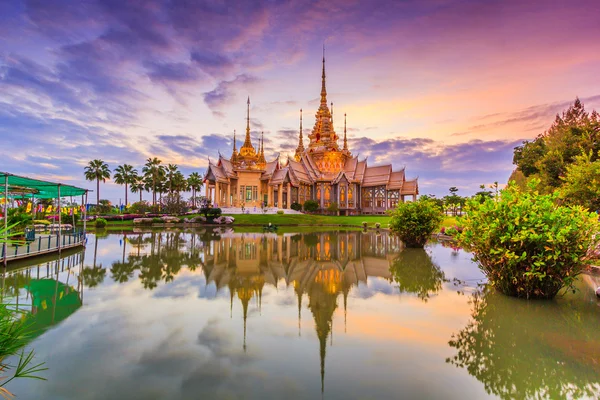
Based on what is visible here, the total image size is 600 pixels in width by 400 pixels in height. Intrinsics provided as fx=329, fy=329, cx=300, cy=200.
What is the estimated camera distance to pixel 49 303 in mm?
6727

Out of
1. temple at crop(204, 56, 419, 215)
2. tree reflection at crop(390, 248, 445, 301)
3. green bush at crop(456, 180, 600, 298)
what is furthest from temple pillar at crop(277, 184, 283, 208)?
green bush at crop(456, 180, 600, 298)

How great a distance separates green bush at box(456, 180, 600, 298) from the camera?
21.7 ft

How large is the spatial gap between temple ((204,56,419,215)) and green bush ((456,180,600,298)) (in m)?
40.5

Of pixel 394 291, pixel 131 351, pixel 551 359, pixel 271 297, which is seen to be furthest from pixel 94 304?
pixel 551 359

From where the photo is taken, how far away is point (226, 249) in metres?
15.9

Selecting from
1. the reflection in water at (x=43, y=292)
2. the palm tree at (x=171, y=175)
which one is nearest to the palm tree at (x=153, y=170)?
the palm tree at (x=171, y=175)

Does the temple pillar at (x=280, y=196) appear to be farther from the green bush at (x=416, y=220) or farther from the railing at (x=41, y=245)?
the railing at (x=41, y=245)

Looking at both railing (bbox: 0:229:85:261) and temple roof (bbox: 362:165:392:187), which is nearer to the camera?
railing (bbox: 0:229:85:261)

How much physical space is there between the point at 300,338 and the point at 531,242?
5294 millimetres

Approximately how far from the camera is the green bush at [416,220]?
625 inches

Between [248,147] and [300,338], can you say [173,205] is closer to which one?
[248,147]

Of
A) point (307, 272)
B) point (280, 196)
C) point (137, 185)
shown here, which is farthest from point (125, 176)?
point (307, 272)

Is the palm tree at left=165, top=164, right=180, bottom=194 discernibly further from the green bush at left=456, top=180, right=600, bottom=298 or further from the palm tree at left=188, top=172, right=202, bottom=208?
the green bush at left=456, top=180, right=600, bottom=298

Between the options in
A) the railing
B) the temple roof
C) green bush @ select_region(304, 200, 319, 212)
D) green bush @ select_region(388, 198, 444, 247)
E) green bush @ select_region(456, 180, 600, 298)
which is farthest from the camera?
the temple roof
